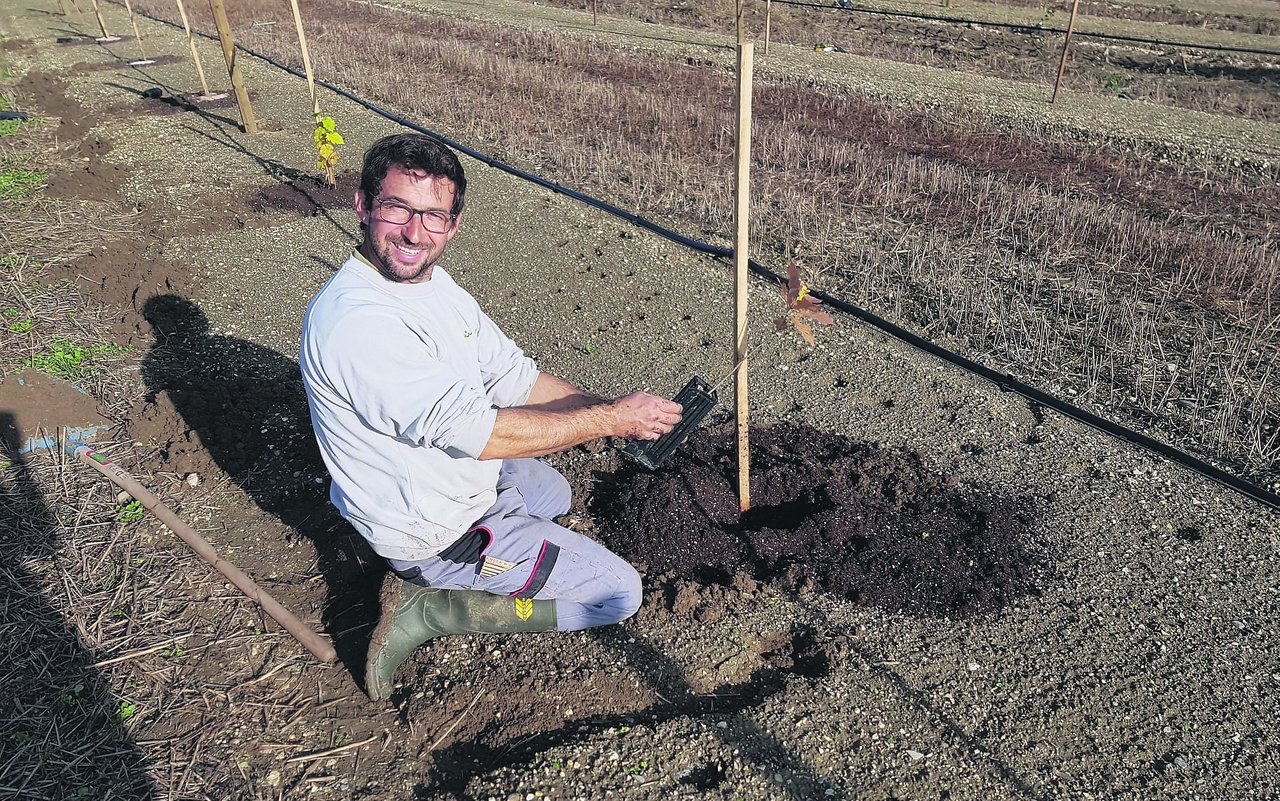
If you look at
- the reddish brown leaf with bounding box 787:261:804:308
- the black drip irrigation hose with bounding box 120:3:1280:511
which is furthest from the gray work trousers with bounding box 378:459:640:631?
the black drip irrigation hose with bounding box 120:3:1280:511

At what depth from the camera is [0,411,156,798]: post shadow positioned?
7.22 feet

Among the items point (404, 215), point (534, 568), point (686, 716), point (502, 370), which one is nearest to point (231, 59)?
point (502, 370)

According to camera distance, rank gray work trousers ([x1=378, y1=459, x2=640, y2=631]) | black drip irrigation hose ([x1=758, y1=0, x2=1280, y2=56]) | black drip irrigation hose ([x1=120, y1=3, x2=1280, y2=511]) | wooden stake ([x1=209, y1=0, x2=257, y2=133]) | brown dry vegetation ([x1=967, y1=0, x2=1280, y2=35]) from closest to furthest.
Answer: gray work trousers ([x1=378, y1=459, x2=640, y2=631]) < black drip irrigation hose ([x1=120, y1=3, x2=1280, y2=511]) < wooden stake ([x1=209, y1=0, x2=257, y2=133]) < black drip irrigation hose ([x1=758, y1=0, x2=1280, y2=56]) < brown dry vegetation ([x1=967, y1=0, x2=1280, y2=35])

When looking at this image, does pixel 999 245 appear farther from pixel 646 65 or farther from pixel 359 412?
pixel 646 65

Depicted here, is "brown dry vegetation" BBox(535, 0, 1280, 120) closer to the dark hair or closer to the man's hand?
the man's hand

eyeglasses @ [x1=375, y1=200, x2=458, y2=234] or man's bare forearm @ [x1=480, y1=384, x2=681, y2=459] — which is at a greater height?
eyeglasses @ [x1=375, y1=200, x2=458, y2=234]

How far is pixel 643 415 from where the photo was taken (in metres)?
2.61

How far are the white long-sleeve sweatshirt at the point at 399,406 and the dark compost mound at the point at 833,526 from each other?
0.83m

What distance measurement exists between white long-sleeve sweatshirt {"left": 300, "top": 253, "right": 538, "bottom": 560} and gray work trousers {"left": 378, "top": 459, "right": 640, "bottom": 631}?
0.23 ft

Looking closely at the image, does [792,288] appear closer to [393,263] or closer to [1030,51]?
[393,263]

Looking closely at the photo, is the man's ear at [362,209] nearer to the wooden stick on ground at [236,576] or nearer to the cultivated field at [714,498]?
the cultivated field at [714,498]

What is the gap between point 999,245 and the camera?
5.93 meters

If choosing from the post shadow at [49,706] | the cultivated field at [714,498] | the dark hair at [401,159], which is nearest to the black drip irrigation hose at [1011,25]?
the cultivated field at [714,498]

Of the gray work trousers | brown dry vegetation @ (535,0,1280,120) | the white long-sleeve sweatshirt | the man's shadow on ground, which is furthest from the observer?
brown dry vegetation @ (535,0,1280,120)
